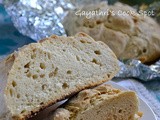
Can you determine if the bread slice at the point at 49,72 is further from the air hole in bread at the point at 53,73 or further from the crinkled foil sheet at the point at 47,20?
the crinkled foil sheet at the point at 47,20

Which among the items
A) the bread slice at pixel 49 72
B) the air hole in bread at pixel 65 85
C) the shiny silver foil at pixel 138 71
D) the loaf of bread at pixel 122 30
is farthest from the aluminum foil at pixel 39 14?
the air hole in bread at pixel 65 85

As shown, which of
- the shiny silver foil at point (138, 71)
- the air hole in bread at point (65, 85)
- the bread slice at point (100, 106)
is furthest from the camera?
the shiny silver foil at point (138, 71)

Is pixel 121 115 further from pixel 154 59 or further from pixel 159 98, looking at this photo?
pixel 154 59

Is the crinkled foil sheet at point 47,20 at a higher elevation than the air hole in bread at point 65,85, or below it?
below

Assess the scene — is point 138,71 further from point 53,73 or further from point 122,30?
point 53,73

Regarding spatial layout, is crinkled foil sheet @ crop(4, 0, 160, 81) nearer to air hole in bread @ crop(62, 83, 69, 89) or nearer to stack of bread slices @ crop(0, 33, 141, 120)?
stack of bread slices @ crop(0, 33, 141, 120)
